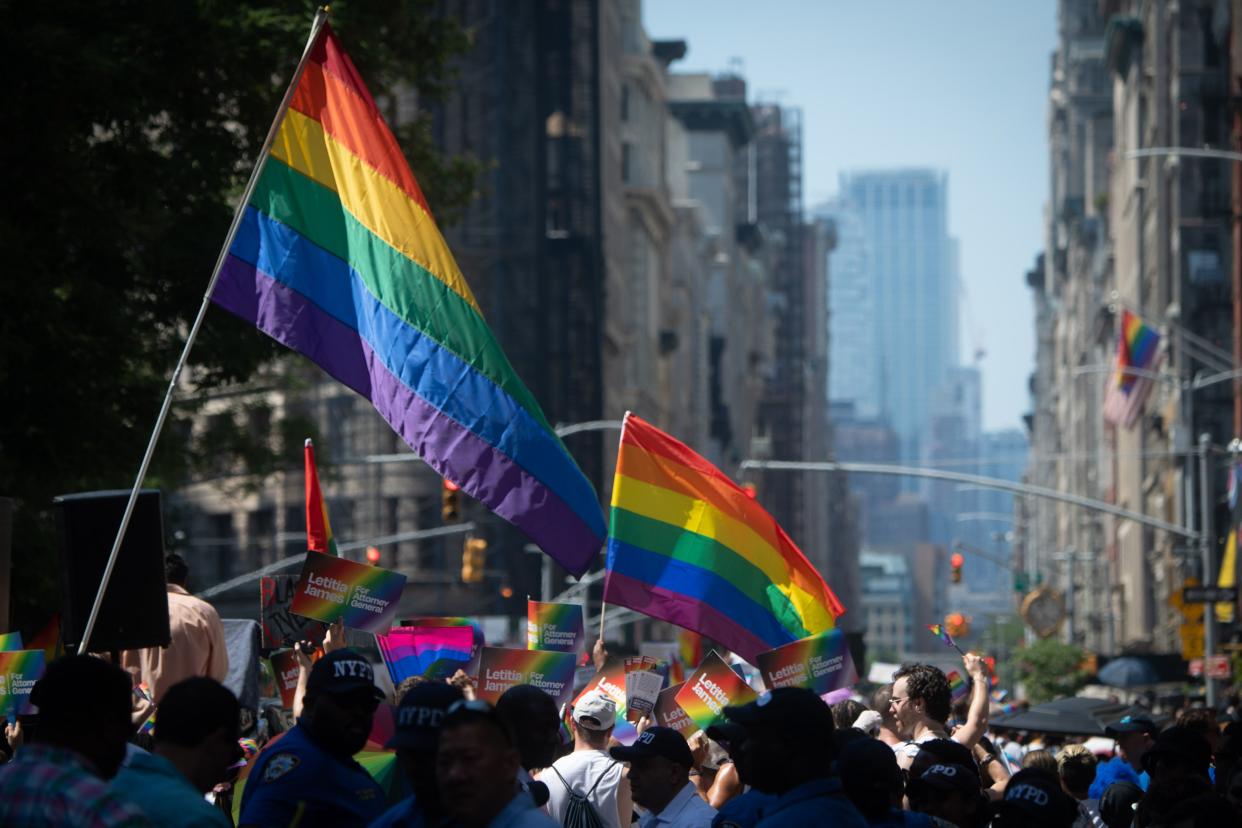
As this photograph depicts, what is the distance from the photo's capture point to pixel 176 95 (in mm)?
21531

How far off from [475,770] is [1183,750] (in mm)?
4177

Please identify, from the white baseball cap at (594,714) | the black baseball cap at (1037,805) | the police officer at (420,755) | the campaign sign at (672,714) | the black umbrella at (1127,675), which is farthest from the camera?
the black umbrella at (1127,675)

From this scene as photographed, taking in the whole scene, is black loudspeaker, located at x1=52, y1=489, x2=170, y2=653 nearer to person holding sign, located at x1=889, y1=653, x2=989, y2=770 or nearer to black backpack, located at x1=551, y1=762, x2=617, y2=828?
black backpack, located at x1=551, y1=762, x2=617, y2=828

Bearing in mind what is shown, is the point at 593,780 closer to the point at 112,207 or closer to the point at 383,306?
the point at 383,306

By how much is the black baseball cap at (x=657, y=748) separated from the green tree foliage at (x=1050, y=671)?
46985mm

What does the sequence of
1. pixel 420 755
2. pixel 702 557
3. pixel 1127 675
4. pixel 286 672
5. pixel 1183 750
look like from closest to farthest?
pixel 420 755
pixel 1183 750
pixel 286 672
pixel 702 557
pixel 1127 675

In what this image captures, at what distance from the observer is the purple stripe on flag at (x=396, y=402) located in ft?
38.2

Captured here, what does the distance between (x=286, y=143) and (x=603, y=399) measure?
7069 cm

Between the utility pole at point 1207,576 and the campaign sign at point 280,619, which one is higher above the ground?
the campaign sign at point 280,619

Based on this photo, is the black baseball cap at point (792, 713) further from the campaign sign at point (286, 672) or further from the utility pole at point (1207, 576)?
A: the utility pole at point (1207, 576)

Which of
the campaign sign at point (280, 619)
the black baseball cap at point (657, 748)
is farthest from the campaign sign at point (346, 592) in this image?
the black baseball cap at point (657, 748)

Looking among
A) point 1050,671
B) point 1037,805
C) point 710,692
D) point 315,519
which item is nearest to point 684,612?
point 710,692

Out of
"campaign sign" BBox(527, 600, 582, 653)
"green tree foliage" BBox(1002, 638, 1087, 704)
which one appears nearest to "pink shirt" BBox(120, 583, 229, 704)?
"campaign sign" BBox(527, 600, 582, 653)

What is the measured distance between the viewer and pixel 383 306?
11.9 meters
